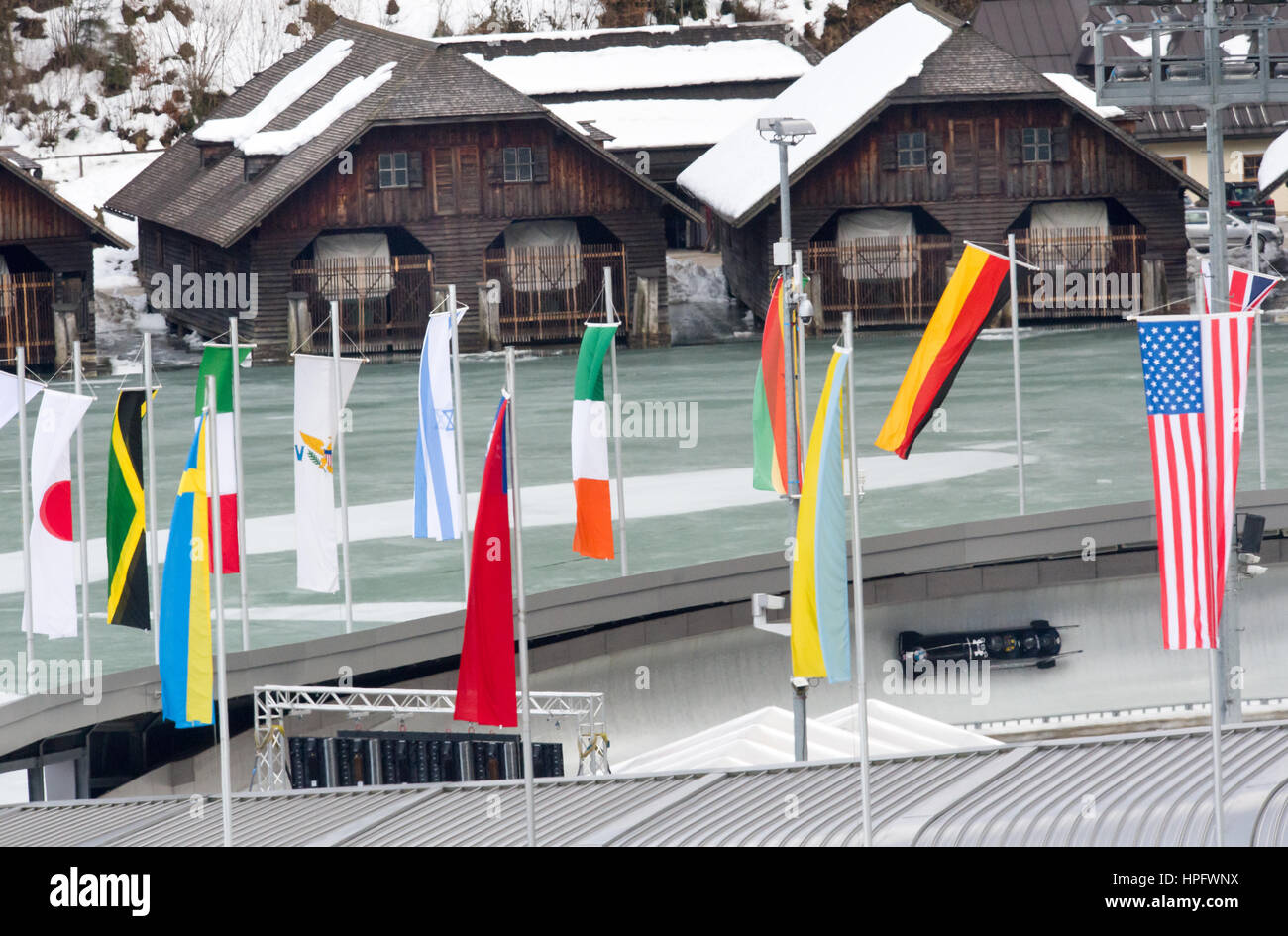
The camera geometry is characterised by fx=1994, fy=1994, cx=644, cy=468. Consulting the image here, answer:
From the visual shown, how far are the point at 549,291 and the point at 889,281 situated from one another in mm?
7378

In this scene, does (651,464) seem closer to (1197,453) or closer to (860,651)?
(860,651)

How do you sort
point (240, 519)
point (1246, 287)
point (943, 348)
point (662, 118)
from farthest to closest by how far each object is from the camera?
point (662, 118), point (943, 348), point (1246, 287), point (240, 519)

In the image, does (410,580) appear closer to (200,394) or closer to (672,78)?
(200,394)

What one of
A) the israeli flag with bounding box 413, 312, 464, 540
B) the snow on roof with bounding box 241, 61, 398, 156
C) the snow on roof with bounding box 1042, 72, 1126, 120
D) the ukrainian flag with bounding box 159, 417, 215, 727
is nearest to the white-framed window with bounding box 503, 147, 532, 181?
the snow on roof with bounding box 241, 61, 398, 156

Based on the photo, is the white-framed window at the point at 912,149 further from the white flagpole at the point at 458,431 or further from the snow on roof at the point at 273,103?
the white flagpole at the point at 458,431

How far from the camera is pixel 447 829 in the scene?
15.5 meters

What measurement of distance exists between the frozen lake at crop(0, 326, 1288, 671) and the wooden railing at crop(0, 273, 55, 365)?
1644 mm

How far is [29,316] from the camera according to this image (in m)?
41.0

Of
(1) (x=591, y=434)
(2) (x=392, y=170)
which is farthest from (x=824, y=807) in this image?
(2) (x=392, y=170)

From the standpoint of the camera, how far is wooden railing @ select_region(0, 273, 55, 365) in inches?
1593

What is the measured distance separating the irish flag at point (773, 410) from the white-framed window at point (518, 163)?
23.5m

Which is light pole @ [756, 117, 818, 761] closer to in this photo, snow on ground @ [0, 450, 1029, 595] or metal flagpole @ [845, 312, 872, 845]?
metal flagpole @ [845, 312, 872, 845]

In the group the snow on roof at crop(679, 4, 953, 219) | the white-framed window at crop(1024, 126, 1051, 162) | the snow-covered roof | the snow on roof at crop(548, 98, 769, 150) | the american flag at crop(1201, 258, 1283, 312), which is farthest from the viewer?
the snow on roof at crop(548, 98, 769, 150)
